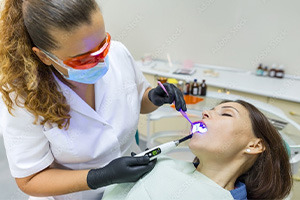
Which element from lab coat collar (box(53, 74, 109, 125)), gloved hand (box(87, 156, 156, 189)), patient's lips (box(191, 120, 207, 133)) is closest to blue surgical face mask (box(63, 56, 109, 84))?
lab coat collar (box(53, 74, 109, 125))

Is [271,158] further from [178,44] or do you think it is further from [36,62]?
[178,44]

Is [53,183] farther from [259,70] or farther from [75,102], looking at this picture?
[259,70]

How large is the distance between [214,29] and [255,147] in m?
1.85

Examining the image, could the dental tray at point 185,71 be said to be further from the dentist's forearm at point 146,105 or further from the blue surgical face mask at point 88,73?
the blue surgical face mask at point 88,73

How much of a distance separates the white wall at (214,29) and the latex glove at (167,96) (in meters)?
1.63

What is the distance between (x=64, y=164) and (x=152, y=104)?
55 centimetres

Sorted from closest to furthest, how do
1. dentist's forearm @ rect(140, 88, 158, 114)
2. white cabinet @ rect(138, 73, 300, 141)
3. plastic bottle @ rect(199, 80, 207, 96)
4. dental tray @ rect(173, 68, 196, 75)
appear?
dentist's forearm @ rect(140, 88, 158, 114)
white cabinet @ rect(138, 73, 300, 141)
plastic bottle @ rect(199, 80, 207, 96)
dental tray @ rect(173, 68, 196, 75)

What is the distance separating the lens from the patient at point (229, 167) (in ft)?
3.34

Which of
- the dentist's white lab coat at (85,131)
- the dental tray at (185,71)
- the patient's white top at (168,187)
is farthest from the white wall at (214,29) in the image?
the patient's white top at (168,187)

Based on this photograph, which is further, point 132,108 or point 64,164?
point 132,108

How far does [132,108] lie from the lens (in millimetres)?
1160

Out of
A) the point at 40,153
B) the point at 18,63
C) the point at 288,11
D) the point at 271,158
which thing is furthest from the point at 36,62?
the point at 288,11

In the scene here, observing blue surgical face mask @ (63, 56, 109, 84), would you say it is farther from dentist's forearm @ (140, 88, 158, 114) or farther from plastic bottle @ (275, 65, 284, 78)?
plastic bottle @ (275, 65, 284, 78)

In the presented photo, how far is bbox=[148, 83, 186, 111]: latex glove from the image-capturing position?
3.72ft
